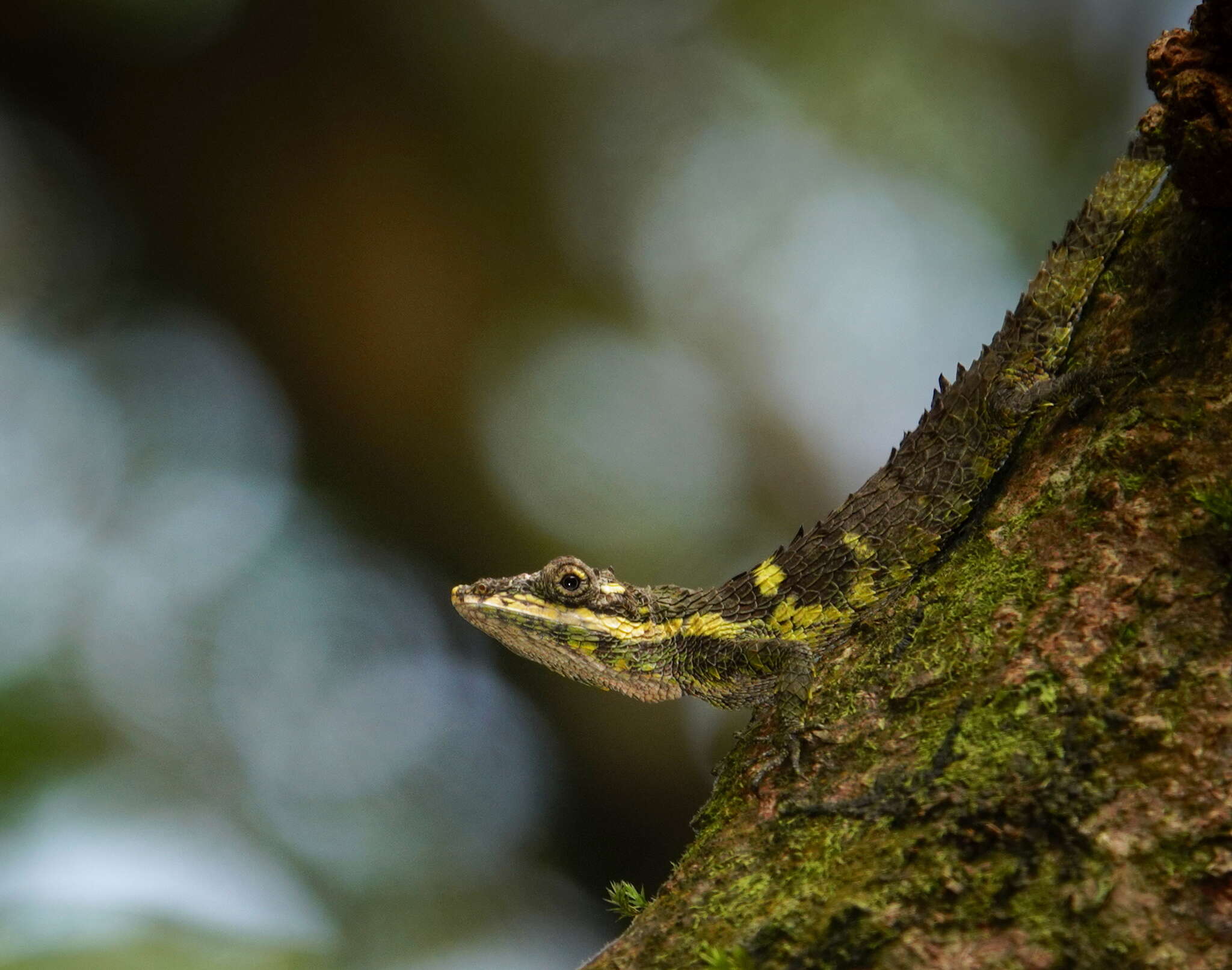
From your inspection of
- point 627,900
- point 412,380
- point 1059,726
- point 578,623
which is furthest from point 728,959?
point 412,380

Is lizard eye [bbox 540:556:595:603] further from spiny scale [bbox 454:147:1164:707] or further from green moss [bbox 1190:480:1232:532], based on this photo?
green moss [bbox 1190:480:1232:532]

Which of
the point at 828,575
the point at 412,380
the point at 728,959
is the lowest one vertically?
the point at 728,959

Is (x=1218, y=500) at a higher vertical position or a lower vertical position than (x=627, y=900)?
higher

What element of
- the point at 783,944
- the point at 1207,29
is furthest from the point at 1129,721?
the point at 1207,29

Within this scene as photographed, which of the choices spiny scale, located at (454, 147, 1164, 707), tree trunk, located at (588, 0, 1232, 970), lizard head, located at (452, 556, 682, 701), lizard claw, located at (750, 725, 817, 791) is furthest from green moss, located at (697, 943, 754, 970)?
lizard head, located at (452, 556, 682, 701)

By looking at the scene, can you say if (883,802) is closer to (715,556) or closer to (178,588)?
(715,556)

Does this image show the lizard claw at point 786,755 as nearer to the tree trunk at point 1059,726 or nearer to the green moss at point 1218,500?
the tree trunk at point 1059,726

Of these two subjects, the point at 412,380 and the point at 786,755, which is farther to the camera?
the point at 412,380

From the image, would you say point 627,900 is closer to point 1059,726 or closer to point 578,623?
point 578,623
